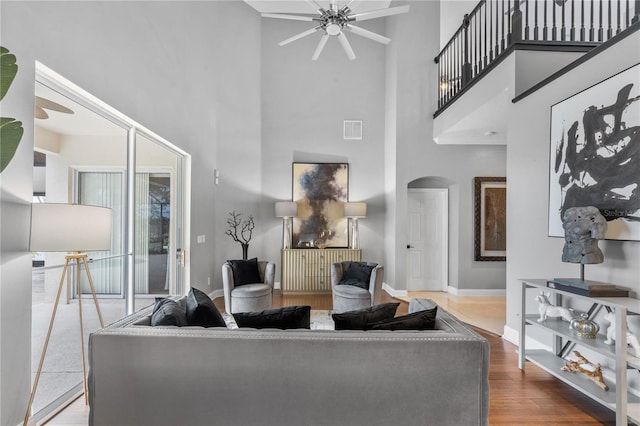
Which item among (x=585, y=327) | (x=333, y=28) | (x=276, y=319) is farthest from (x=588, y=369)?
(x=333, y=28)

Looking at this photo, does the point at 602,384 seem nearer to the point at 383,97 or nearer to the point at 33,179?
the point at 33,179

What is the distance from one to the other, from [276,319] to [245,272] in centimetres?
280

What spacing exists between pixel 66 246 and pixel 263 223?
477 cm

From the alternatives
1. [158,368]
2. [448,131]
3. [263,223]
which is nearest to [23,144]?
[158,368]

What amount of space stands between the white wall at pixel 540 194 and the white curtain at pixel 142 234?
13.8 ft

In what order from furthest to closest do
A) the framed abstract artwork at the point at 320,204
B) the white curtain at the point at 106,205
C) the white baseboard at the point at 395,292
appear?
the framed abstract artwork at the point at 320,204, the white baseboard at the point at 395,292, the white curtain at the point at 106,205

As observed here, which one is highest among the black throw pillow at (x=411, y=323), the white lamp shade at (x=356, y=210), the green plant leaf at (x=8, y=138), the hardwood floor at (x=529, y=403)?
the green plant leaf at (x=8, y=138)

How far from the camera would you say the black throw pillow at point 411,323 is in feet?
6.36

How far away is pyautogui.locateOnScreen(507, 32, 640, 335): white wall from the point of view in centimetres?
248

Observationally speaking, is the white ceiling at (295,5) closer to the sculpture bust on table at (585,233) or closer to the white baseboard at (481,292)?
the sculpture bust on table at (585,233)

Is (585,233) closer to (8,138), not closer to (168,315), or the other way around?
(168,315)

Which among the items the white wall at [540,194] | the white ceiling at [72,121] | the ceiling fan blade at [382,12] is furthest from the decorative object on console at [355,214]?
the white ceiling at [72,121]

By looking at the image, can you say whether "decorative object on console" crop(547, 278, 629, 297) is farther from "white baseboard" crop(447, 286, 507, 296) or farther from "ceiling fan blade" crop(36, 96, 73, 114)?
"ceiling fan blade" crop(36, 96, 73, 114)

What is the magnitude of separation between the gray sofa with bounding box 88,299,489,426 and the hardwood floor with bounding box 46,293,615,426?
0.91 meters
